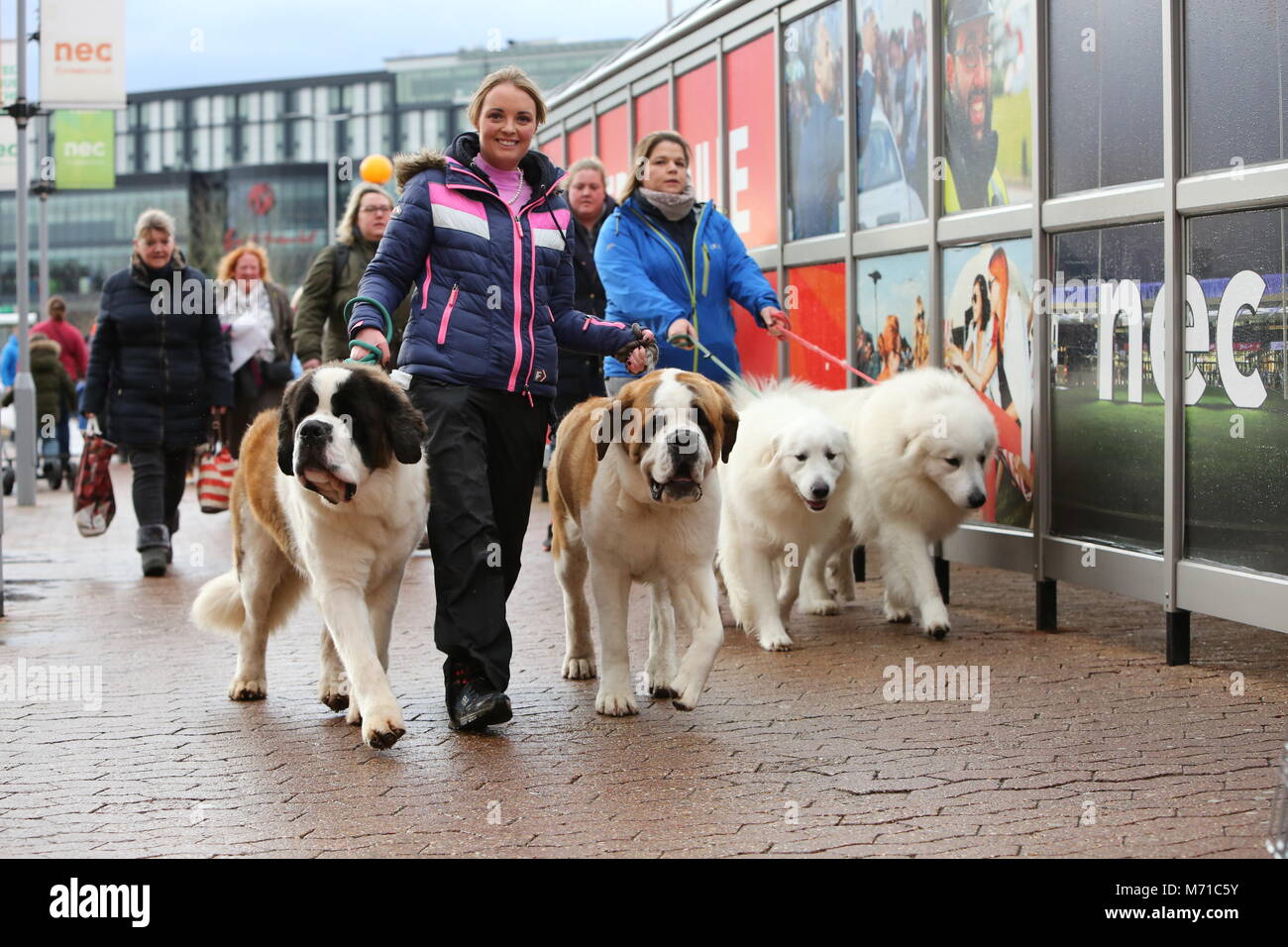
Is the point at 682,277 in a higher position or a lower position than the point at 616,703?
higher

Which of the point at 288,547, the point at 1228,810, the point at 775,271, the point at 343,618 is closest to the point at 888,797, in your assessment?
the point at 1228,810

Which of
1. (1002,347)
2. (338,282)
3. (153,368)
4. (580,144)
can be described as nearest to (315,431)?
(1002,347)

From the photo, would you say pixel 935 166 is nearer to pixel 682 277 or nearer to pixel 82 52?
pixel 682 277

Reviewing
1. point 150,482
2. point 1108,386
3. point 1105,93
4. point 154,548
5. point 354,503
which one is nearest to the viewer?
point 354,503

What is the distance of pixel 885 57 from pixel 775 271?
7.28ft

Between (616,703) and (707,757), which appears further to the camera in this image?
(616,703)

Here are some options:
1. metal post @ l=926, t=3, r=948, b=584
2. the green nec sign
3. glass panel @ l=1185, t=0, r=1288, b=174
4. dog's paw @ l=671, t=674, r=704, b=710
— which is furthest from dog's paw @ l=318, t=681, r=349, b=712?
the green nec sign

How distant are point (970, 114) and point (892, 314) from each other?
1.52 metres

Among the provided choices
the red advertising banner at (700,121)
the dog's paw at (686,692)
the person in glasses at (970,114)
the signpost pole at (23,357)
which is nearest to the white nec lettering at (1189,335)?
the person in glasses at (970,114)

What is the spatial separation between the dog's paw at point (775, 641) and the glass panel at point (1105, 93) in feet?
8.76

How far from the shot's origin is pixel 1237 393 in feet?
22.5

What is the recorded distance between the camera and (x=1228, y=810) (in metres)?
4.76
